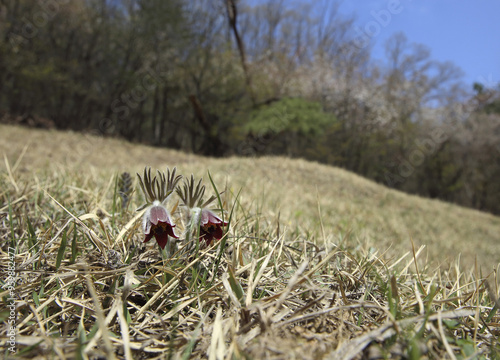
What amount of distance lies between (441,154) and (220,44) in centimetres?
1346

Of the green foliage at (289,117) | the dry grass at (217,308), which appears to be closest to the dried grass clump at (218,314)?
the dry grass at (217,308)

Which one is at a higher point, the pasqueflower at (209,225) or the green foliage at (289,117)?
the green foliage at (289,117)

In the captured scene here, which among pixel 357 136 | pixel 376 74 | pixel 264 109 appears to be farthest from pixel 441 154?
pixel 264 109

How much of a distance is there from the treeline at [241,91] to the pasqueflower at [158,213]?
462 inches

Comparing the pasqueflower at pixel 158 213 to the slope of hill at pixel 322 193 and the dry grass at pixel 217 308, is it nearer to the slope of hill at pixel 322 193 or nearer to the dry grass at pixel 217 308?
the dry grass at pixel 217 308

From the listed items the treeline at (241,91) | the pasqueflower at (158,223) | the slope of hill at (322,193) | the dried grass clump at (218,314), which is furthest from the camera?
the treeline at (241,91)

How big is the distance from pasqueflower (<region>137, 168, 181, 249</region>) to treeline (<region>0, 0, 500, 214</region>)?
38.5ft

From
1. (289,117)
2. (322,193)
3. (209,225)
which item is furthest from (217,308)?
(289,117)

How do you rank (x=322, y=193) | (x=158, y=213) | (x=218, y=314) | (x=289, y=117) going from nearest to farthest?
(x=218, y=314)
(x=158, y=213)
(x=322, y=193)
(x=289, y=117)

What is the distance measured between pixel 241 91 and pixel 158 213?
14.3 m

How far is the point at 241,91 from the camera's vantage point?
47.4 feet

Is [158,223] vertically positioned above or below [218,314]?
above

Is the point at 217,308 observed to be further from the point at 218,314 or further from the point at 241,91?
the point at 241,91

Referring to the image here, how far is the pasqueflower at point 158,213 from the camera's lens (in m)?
0.73
